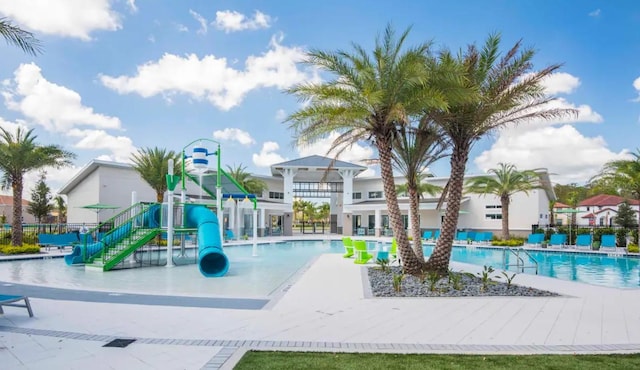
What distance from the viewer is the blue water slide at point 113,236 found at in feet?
50.9

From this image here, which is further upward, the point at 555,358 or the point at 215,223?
the point at 215,223

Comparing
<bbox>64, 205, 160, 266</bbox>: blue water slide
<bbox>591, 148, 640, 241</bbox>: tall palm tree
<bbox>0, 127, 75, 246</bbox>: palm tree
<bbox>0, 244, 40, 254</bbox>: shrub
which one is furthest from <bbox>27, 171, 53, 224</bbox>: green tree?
<bbox>591, 148, 640, 241</bbox>: tall palm tree

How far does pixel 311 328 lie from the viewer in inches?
263

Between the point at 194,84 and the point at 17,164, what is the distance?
9.15 m

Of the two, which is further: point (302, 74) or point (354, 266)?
point (354, 266)

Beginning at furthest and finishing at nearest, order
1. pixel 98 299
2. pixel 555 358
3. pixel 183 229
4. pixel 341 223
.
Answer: pixel 341 223 → pixel 183 229 → pixel 98 299 → pixel 555 358

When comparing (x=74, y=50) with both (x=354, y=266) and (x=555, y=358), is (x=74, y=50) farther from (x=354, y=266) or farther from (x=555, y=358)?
(x=555, y=358)

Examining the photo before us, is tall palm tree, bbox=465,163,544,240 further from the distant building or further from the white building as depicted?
the distant building

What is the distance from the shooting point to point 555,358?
5164mm

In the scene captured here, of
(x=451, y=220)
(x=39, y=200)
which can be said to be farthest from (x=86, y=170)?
(x=451, y=220)

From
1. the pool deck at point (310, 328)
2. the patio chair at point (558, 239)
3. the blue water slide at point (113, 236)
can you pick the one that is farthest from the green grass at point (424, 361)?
the patio chair at point (558, 239)

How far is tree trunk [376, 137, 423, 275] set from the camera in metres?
12.1

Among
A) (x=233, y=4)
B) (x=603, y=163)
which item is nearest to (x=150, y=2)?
(x=233, y=4)

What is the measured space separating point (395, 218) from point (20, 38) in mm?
9491
